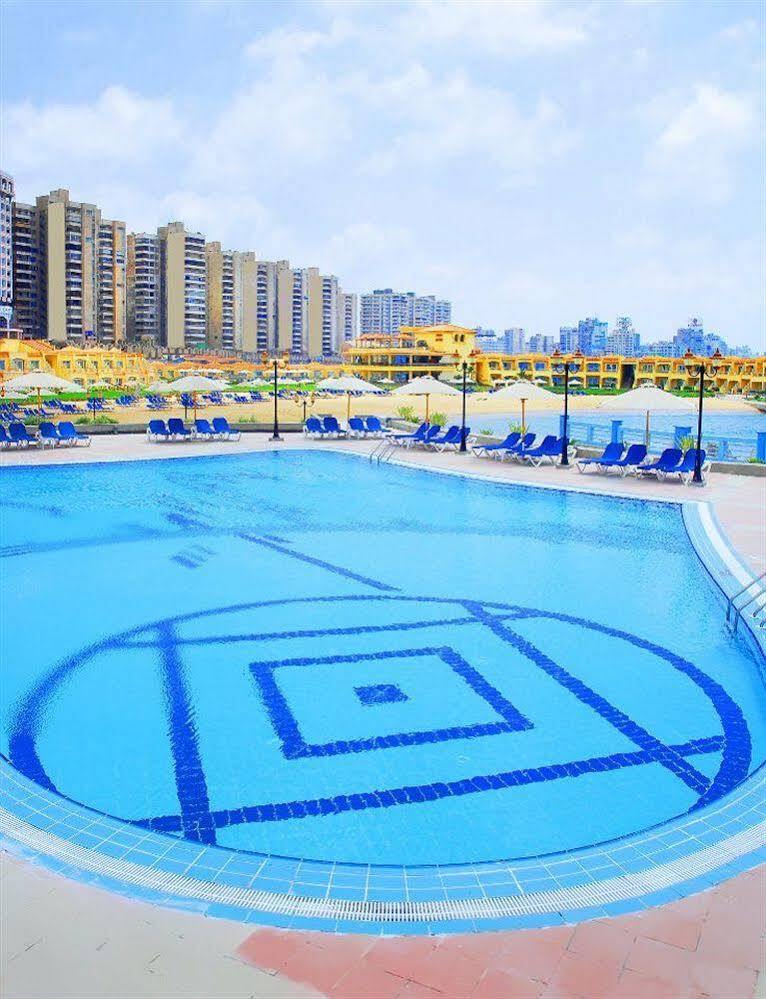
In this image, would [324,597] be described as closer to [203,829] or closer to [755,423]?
[203,829]

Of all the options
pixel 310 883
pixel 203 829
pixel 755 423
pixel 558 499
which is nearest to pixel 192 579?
pixel 203 829

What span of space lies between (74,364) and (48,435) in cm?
3286

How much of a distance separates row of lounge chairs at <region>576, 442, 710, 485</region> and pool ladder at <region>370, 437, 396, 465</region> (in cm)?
462

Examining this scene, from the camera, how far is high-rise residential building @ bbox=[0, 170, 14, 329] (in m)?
82.6

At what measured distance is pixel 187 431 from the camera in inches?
917

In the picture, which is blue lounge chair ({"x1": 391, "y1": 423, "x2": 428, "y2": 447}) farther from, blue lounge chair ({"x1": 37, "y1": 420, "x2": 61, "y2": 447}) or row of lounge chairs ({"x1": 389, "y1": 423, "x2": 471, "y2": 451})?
blue lounge chair ({"x1": 37, "y1": 420, "x2": 61, "y2": 447})

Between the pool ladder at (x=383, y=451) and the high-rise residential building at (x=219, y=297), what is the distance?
8730 cm

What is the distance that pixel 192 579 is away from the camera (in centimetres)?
926

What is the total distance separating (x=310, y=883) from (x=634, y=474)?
46.3ft

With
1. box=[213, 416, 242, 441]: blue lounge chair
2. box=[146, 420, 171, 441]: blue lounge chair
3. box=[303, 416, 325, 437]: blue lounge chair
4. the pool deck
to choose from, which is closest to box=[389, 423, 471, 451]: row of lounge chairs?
box=[303, 416, 325, 437]: blue lounge chair

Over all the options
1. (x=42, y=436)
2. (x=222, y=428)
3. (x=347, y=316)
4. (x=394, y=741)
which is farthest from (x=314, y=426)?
(x=347, y=316)

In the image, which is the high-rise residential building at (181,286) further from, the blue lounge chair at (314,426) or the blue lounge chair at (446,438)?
the blue lounge chair at (446,438)

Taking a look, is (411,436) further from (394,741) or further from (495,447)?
(394,741)

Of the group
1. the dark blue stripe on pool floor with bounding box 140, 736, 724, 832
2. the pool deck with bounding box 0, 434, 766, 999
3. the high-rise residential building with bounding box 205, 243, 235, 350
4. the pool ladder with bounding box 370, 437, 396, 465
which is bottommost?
the dark blue stripe on pool floor with bounding box 140, 736, 724, 832
